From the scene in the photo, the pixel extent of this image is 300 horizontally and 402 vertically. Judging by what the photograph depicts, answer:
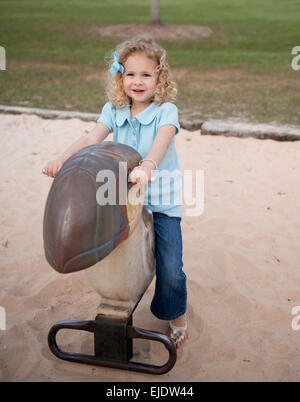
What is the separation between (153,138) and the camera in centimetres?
221

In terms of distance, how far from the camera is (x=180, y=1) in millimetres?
24109

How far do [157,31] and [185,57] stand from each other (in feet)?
12.8

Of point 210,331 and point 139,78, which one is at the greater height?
point 139,78

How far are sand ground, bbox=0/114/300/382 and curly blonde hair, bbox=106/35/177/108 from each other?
1165 mm

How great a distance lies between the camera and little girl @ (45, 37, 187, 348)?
2158 mm

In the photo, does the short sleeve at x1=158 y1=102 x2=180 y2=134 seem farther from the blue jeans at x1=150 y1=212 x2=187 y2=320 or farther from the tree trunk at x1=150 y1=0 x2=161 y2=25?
the tree trunk at x1=150 y1=0 x2=161 y2=25

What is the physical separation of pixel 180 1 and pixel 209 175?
21.9 metres

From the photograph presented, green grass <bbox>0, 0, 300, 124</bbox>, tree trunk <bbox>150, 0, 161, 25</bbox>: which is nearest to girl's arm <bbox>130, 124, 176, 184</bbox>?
green grass <bbox>0, 0, 300, 124</bbox>

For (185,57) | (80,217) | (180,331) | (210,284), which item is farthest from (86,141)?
(185,57)

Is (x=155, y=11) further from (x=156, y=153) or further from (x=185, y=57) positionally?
(x=156, y=153)

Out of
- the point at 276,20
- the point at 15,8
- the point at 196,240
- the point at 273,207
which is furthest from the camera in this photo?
the point at 15,8

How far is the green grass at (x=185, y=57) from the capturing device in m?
7.02

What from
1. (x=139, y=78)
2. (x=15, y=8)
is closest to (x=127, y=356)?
(x=139, y=78)
